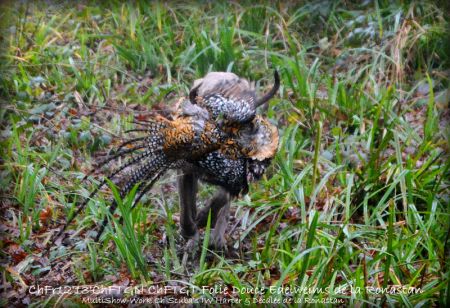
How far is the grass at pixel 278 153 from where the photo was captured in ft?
15.0

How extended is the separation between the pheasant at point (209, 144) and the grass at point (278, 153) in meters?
0.28

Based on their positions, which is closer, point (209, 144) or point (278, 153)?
point (209, 144)

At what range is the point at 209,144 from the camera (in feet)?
14.3

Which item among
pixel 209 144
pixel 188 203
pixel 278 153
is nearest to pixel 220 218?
pixel 188 203

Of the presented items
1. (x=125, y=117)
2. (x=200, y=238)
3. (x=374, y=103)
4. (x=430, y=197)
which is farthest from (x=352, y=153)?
(x=125, y=117)

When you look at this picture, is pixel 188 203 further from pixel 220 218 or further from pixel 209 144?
pixel 209 144

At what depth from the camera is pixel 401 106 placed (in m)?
6.63

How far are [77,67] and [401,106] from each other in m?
3.07

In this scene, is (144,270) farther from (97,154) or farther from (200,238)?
(97,154)

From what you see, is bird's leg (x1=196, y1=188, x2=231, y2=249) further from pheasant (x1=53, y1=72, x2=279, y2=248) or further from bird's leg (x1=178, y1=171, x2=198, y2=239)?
pheasant (x1=53, y1=72, x2=279, y2=248)

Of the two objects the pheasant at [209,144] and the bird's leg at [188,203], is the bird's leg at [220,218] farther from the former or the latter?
the pheasant at [209,144]

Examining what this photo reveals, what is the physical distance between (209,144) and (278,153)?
1403 mm

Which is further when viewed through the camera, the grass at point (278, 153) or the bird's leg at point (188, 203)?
the bird's leg at point (188, 203)

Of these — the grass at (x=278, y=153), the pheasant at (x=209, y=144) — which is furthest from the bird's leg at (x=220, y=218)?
the pheasant at (x=209, y=144)
